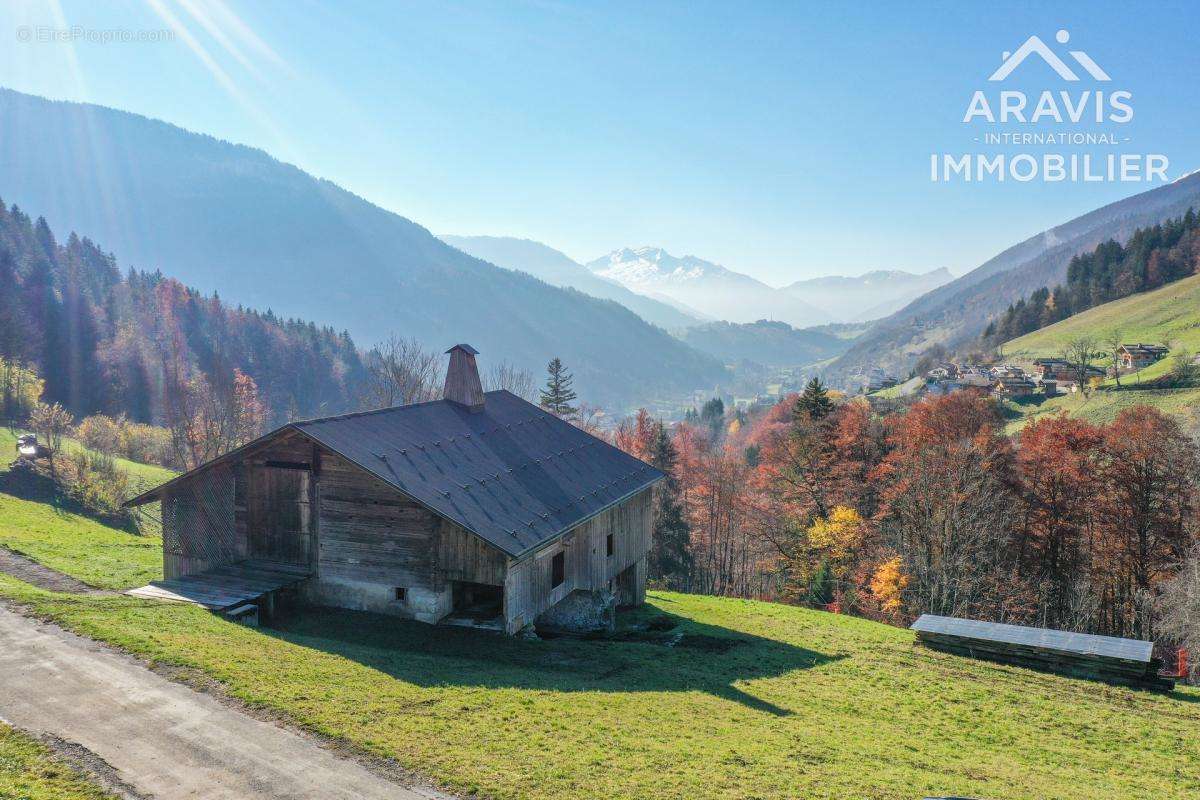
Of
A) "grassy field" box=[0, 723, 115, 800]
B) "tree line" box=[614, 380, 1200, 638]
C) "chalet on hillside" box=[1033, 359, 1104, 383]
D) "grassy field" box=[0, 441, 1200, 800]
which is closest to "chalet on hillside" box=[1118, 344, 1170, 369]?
"chalet on hillside" box=[1033, 359, 1104, 383]

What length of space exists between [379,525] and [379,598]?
8.64 ft

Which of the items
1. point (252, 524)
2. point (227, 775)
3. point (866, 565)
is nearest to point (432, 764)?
point (227, 775)

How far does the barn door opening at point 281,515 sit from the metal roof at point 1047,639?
24.7 m

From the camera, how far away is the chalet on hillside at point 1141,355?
98188mm

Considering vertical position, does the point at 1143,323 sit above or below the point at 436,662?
above

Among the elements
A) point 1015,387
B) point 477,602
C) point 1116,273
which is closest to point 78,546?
point 477,602

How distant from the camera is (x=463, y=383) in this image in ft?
109

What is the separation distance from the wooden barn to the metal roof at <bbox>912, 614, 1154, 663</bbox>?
14542 mm

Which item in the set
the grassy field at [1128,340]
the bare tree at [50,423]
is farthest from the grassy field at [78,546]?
the grassy field at [1128,340]

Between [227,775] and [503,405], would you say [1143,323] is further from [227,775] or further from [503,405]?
[227,775]

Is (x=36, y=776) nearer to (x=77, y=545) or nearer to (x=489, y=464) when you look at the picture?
(x=489, y=464)

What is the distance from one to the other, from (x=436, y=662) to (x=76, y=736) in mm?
8837

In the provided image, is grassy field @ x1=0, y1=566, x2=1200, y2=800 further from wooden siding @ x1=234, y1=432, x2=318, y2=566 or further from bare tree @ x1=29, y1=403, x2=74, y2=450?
bare tree @ x1=29, y1=403, x2=74, y2=450

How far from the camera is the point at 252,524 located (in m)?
25.8
